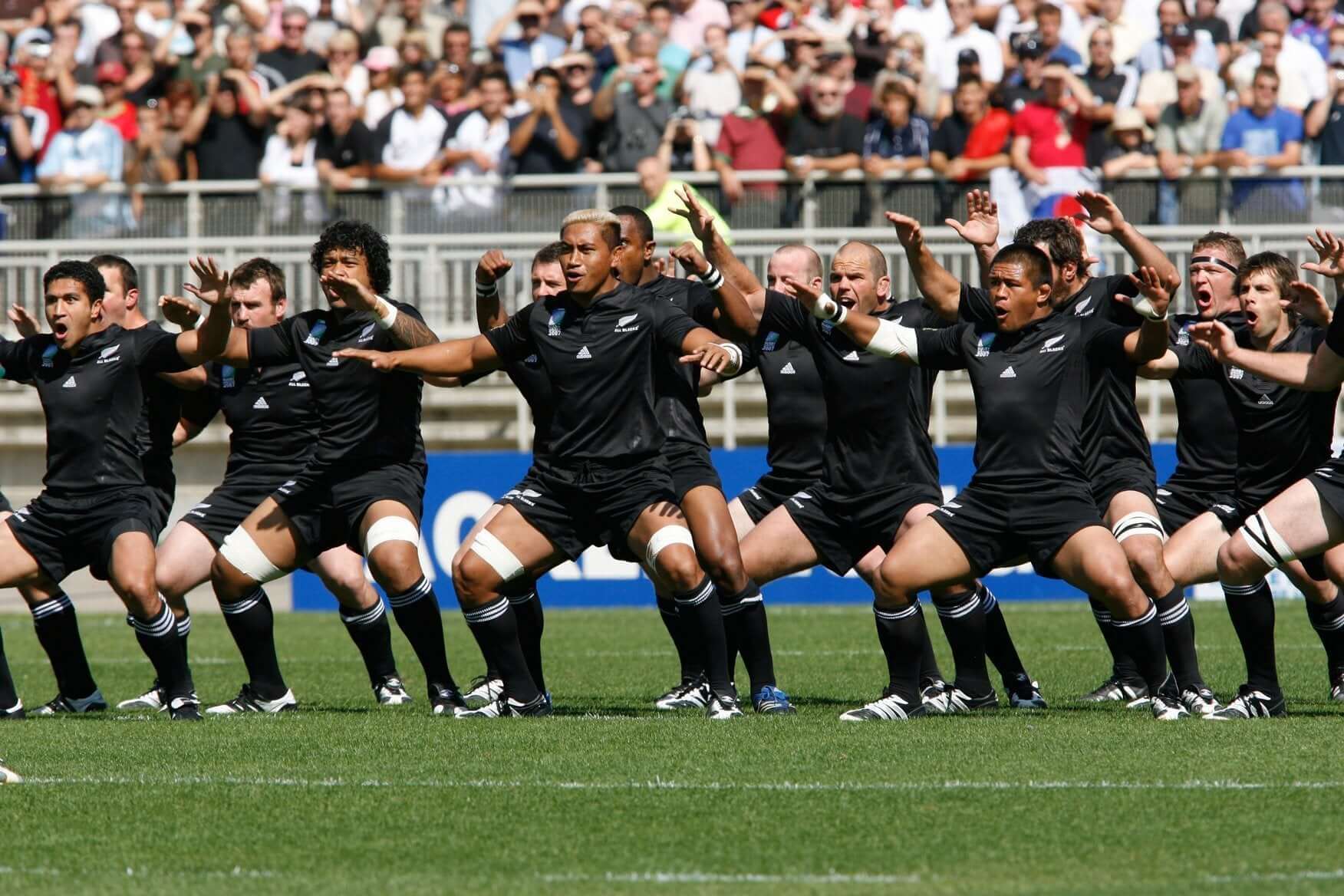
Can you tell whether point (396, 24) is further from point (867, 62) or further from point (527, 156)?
point (867, 62)

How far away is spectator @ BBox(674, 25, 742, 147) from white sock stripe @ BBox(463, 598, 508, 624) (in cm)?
1048

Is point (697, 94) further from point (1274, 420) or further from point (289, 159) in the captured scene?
point (1274, 420)

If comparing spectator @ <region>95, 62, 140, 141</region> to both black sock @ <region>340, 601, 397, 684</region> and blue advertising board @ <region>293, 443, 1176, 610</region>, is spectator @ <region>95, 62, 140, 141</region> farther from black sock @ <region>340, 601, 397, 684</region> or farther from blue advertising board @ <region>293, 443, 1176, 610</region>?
black sock @ <region>340, 601, 397, 684</region>

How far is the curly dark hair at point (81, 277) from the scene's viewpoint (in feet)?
34.0

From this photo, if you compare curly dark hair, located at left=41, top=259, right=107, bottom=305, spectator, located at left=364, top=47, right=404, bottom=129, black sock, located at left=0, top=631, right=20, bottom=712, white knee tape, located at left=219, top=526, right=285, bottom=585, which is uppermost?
spectator, located at left=364, top=47, right=404, bottom=129

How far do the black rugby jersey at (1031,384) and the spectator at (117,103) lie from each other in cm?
1358

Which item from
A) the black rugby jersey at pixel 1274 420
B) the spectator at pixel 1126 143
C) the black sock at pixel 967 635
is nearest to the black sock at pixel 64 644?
the black sock at pixel 967 635

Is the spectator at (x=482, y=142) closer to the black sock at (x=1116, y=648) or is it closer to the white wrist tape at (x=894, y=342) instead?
the black sock at (x=1116, y=648)

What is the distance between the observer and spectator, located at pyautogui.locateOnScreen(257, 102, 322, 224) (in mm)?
19875

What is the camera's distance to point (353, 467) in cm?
1031

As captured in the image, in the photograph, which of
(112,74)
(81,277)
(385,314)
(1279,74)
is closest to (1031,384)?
(385,314)

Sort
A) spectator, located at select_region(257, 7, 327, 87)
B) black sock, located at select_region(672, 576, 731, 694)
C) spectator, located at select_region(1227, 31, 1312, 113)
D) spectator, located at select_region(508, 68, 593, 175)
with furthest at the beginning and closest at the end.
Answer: spectator, located at select_region(257, 7, 327, 87) → spectator, located at select_region(508, 68, 593, 175) → spectator, located at select_region(1227, 31, 1312, 113) → black sock, located at select_region(672, 576, 731, 694)

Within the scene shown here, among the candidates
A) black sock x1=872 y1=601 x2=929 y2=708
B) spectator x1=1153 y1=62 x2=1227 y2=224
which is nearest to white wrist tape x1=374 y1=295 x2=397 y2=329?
black sock x1=872 y1=601 x2=929 y2=708

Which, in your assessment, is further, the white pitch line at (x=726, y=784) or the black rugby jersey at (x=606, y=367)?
the black rugby jersey at (x=606, y=367)
